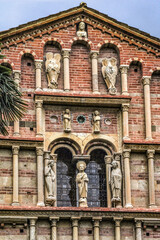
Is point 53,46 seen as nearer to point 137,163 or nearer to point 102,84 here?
point 102,84

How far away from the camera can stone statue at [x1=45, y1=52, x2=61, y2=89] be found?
40.0 meters

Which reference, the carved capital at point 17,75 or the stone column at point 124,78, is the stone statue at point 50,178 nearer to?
the carved capital at point 17,75

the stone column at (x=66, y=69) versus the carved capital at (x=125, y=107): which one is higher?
the stone column at (x=66, y=69)

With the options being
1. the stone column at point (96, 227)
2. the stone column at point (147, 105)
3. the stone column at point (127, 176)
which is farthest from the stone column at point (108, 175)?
the stone column at point (147, 105)

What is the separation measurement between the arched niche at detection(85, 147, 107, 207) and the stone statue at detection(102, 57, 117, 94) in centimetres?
225

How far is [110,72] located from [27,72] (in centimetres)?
287

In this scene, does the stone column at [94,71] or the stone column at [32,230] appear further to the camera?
the stone column at [94,71]

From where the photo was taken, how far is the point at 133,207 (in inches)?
1517

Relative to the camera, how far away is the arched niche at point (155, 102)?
40.0 metres

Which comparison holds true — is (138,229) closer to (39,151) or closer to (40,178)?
(40,178)

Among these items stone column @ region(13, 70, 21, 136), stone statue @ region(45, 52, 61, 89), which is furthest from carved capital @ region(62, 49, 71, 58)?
stone column @ region(13, 70, 21, 136)

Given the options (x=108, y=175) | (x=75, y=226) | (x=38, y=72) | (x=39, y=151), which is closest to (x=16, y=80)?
(x=38, y=72)

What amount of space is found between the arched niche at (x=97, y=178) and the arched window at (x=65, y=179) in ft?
1.80

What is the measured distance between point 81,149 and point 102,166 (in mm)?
947
